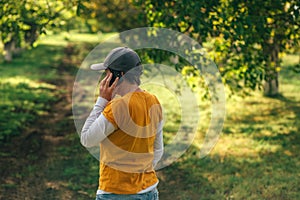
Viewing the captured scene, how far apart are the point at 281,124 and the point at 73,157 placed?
18.4 ft


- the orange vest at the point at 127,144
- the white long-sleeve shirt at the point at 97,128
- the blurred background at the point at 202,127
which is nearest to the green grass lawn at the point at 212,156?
the blurred background at the point at 202,127

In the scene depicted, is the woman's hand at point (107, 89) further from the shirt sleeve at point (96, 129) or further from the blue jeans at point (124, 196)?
the blue jeans at point (124, 196)

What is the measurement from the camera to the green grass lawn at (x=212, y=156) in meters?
7.52

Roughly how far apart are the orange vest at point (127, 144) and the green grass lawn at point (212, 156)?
3868mm

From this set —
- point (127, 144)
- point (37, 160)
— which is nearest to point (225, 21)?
point (37, 160)

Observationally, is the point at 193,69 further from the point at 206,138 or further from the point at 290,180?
the point at 290,180

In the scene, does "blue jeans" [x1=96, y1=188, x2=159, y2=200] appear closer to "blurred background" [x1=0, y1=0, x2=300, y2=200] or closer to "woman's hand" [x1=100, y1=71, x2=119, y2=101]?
"woman's hand" [x1=100, y1=71, x2=119, y2=101]

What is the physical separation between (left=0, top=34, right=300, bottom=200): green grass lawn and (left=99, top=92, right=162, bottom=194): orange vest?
3868 millimetres

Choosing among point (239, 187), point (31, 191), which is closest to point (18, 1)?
point (31, 191)

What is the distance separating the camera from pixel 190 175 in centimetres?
835

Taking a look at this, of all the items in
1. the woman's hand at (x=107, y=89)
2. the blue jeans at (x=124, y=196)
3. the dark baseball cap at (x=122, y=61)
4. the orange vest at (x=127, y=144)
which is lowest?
the blue jeans at (x=124, y=196)

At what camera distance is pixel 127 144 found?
345cm

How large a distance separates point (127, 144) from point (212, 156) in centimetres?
628

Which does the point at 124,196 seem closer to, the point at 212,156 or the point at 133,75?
the point at 133,75
